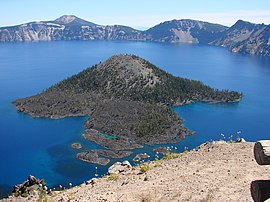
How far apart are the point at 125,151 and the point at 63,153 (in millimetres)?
13607

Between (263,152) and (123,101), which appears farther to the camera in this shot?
(123,101)

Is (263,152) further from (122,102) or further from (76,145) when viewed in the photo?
(122,102)

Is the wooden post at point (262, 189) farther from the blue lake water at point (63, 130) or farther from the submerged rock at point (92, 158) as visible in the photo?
the submerged rock at point (92, 158)

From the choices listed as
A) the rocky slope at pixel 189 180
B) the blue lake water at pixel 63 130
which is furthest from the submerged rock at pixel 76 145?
the rocky slope at pixel 189 180

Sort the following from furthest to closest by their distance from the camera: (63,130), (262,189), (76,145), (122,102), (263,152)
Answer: (122,102) < (63,130) < (76,145) < (262,189) < (263,152)

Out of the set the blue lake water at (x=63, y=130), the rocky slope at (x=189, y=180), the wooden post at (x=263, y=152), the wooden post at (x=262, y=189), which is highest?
the wooden post at (x=263, y=152)

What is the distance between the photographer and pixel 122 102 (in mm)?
108625

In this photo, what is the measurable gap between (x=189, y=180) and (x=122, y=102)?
309 ft

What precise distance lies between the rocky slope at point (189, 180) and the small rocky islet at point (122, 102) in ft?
165

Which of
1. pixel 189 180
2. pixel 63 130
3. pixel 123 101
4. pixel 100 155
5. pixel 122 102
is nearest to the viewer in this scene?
pixel 189 180

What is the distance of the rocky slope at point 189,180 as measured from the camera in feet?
44.1

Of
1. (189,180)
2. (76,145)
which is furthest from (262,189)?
(76,145)

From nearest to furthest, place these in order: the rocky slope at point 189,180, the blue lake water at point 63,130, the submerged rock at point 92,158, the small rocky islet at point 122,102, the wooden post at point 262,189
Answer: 1. the wooden post at point 262,189
2. the rocky slope at point 189,180
3. the blue lake water at point 63,130
4. the submerged rock at point 92,158
5. the small rocky islet at point 122,102

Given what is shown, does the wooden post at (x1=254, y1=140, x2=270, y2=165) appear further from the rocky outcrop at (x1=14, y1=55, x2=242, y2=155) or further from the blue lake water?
the rocky outcrop at (x1=14, y1=55, x2=242, y2=155)
